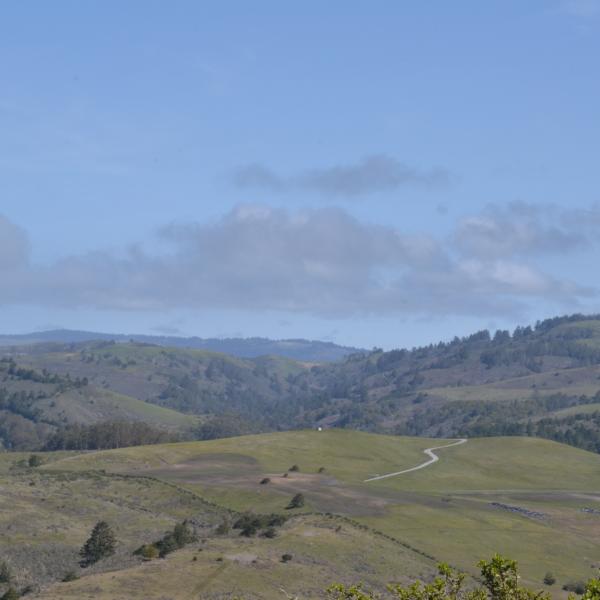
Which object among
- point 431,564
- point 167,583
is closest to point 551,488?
point 431,564

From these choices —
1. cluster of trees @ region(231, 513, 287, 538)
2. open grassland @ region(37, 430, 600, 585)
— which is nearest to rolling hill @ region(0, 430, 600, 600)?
open grassland @ region(37, 430, 600, 585)

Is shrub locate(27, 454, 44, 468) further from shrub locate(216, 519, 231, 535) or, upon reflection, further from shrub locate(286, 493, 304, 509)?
shrub locate(216, 519, 231, 535)

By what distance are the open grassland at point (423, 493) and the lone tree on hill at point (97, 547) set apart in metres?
28.3

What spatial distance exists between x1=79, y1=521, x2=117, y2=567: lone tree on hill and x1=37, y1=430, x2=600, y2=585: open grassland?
2834 cm

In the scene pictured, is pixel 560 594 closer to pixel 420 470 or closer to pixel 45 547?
pixel 45 547

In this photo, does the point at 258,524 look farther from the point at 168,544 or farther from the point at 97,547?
the point at 97,547

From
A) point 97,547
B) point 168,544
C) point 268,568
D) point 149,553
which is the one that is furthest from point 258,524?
point 268,568

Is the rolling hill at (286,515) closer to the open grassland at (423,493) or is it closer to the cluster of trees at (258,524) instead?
the open grassland at (423,493)

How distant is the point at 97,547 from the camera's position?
92.6 meters

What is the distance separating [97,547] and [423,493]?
67.8 meters

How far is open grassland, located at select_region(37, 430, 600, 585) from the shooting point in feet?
370

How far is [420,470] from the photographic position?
183500 millimetres

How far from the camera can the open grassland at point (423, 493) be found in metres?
113

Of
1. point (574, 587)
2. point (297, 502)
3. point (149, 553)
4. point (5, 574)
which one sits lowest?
point (5, 574)
